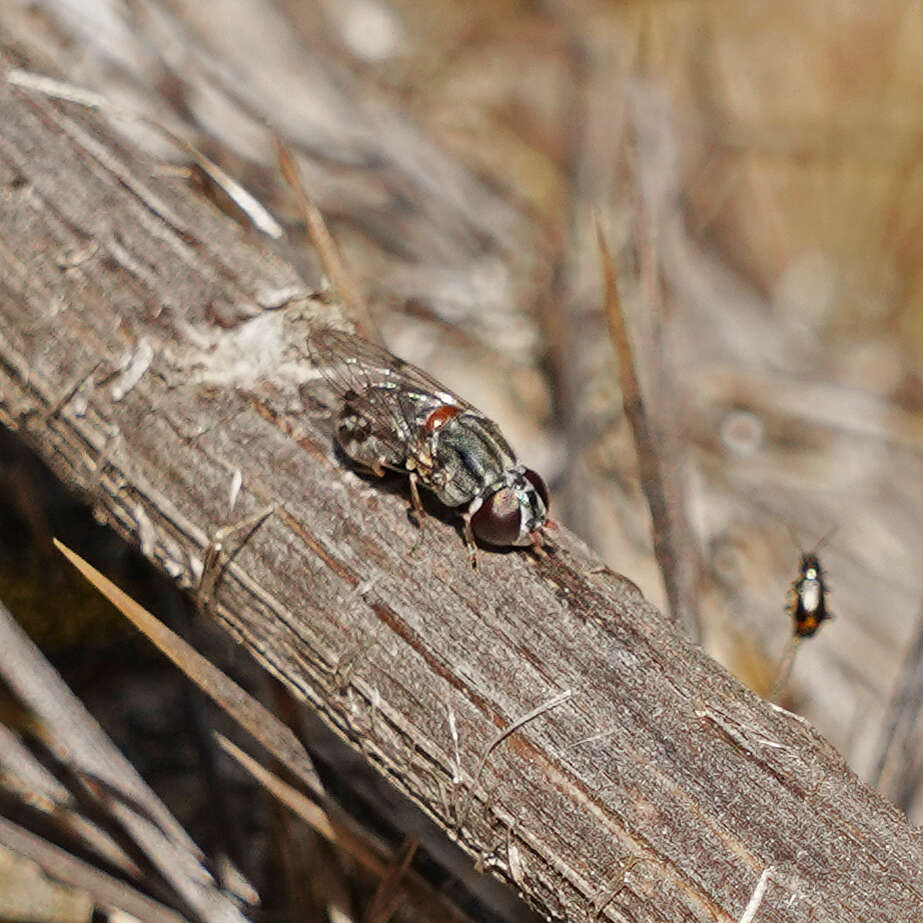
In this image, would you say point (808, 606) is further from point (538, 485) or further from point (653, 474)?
point (538, 485)

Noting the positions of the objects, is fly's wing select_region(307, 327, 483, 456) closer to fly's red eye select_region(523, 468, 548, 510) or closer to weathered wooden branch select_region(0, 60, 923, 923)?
weathered wooden branch select_region(0, 60, 923, 923)

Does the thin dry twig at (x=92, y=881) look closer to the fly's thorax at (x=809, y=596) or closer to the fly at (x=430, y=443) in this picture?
the fly at (x=430, y=443)

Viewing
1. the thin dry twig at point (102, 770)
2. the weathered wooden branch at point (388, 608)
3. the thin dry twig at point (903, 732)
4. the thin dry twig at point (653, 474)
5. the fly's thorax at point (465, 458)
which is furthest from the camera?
the thin dry twig at point (903, 732)

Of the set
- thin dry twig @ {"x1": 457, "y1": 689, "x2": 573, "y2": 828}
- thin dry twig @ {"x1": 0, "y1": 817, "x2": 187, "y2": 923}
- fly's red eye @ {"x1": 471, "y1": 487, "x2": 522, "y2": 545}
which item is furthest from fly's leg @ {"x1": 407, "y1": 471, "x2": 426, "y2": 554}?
thin dry twig @ {"x1": 0, "y1": 817, "x2": 187, "y2": 923}

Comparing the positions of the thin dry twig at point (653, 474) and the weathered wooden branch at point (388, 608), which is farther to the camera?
the thin dry twig at point (653, 474)

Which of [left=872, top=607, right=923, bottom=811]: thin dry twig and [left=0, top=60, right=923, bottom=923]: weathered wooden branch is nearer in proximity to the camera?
[left=0, top=60, right=923, bottom=923]: weathered wooden branch

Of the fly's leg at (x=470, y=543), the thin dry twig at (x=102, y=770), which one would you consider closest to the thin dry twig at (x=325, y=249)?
Answer: the fly's leg at (x=470, y=543)

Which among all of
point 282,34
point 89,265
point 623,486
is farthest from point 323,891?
point 282,34

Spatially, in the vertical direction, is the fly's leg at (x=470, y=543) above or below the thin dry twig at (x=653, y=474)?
below

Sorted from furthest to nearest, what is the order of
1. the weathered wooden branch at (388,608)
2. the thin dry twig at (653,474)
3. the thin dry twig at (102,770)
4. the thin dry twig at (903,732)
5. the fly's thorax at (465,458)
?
the thin dry twig at (903,732) → the thin dry twig at (653,474) → the fly's thorax at (465,458) → the thin dry twig at (102,770) → the weathered wooden branch at (388,608)
